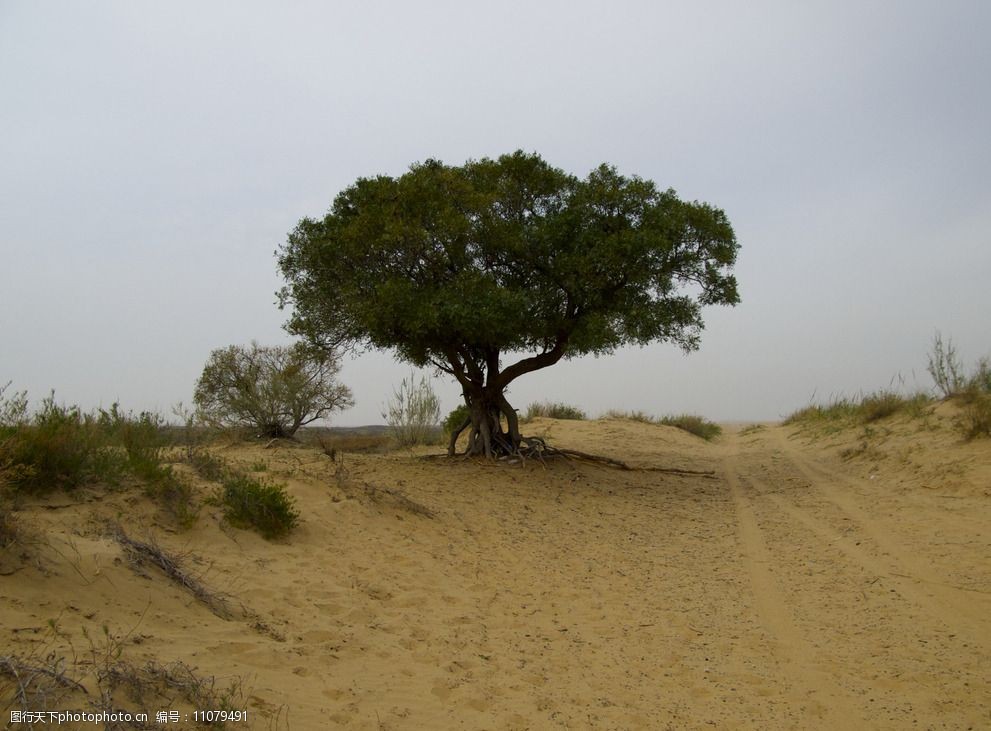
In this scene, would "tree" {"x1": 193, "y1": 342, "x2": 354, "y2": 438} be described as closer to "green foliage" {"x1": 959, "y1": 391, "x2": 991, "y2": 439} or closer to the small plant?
the small plant

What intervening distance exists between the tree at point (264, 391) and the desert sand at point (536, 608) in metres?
8.65

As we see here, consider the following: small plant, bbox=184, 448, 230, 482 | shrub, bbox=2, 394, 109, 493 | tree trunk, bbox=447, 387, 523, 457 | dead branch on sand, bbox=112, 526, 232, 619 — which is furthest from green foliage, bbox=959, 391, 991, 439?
shrub, bbox=2, 394, 109, 493

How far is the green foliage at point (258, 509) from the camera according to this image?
256 inches

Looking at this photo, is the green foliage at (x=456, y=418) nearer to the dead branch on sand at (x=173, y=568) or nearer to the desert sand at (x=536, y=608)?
the desert sand at (x=536, y=608)

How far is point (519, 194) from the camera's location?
43.3 ft

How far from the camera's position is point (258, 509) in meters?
6.60

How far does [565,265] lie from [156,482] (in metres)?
7.74

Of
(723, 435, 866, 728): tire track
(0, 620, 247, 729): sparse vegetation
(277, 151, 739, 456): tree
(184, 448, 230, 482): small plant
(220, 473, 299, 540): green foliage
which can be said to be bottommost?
(723, 435, 866, 728): tire track

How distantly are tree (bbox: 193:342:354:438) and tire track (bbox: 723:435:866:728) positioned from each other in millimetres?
12170

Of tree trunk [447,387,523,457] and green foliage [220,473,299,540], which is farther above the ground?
tree trunk [447,387,523,457]

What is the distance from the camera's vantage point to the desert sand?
4.04 meters

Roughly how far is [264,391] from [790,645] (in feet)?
49.0

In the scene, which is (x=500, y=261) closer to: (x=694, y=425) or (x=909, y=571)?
(x=909, y=571)

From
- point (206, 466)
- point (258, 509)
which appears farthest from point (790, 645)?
point (206, 466)
